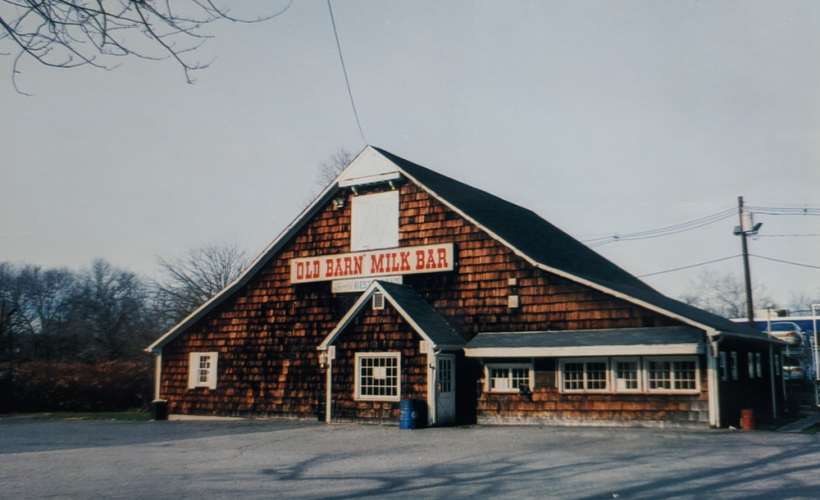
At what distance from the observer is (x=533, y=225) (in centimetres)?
2973

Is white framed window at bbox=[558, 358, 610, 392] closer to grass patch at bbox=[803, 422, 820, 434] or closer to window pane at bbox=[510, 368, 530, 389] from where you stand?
window pane at bbox=[510, 368, 530, 389]

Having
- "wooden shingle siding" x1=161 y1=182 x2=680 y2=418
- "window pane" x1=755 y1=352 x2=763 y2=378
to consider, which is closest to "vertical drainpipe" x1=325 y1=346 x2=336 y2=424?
"wooden shingle siding" x1=161 y1=182 x2=680 y2=418

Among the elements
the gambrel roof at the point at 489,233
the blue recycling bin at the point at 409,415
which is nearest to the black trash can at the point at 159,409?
the gambrel roof at the point at 489,233

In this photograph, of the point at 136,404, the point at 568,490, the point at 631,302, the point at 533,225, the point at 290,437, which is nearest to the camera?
the point at 568,490

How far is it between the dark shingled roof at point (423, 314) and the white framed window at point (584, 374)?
3.22 metres

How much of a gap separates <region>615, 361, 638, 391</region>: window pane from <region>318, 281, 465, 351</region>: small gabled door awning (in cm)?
460

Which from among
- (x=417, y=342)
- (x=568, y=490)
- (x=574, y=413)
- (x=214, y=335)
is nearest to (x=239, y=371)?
(x=214, y=335)

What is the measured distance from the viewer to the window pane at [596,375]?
20.1m

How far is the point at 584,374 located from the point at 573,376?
1.15ft

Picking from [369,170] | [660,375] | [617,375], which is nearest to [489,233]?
[369,170]

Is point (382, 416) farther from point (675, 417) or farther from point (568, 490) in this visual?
point (568, 490)

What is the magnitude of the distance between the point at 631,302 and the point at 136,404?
88.3 feet

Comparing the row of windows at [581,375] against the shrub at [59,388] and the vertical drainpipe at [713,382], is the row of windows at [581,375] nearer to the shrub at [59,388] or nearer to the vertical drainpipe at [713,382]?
the vertical drainpipe at [713,382]

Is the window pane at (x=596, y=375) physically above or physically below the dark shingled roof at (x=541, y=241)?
below
